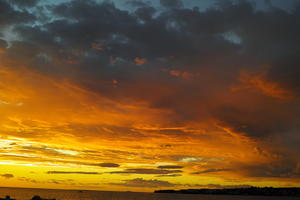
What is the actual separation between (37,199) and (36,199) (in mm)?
451

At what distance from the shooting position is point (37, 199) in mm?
118750

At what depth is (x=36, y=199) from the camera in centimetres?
11888
